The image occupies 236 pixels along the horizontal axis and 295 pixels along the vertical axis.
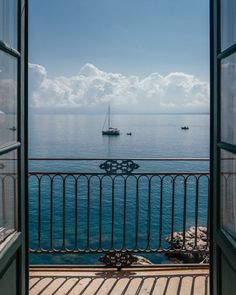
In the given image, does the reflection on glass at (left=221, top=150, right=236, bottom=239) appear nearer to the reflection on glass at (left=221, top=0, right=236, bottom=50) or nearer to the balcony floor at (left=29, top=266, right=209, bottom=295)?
the reflection on glass at (left=221, top=0, right=236, bottom=50)

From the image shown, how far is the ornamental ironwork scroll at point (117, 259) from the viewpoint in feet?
11.5

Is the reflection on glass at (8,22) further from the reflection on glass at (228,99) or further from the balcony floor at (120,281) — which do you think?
the balcony floor at (120,281)

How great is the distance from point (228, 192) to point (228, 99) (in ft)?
1.53

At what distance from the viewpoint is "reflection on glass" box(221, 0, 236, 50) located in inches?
71.1

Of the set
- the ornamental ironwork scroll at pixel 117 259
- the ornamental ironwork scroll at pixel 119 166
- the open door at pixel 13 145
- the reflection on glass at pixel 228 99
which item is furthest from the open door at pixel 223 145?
the ornamental ironwork scroll at pixel 119 166

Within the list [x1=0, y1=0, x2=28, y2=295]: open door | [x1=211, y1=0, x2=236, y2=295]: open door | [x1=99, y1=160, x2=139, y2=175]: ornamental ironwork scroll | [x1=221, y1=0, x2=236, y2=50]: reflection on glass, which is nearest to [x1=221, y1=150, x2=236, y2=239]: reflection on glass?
[x1=211, y1=0, x2=236, y2=295]: open door

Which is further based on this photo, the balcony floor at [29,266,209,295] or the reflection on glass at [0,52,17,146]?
the balcony floor at [29,266,209,295]

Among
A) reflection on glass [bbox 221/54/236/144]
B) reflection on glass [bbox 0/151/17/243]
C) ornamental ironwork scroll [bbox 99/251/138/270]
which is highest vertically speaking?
reflection on glass [bbox 221/54/236/144]

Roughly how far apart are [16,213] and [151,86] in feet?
189

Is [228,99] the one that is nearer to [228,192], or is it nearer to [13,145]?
[228,192]

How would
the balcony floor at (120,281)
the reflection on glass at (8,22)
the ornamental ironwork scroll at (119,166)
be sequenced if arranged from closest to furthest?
1. the reflection on glass at (8,22)
2. the balcony floor at (120,281)
3. the ornamental ironwork scroll at (119,166)

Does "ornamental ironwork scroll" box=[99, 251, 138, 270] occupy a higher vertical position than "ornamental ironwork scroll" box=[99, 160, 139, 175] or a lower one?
lower

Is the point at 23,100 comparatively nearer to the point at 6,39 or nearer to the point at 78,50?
the point at 6,39

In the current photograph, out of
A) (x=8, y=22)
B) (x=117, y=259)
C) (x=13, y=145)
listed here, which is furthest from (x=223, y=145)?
(x=117, y=259)
